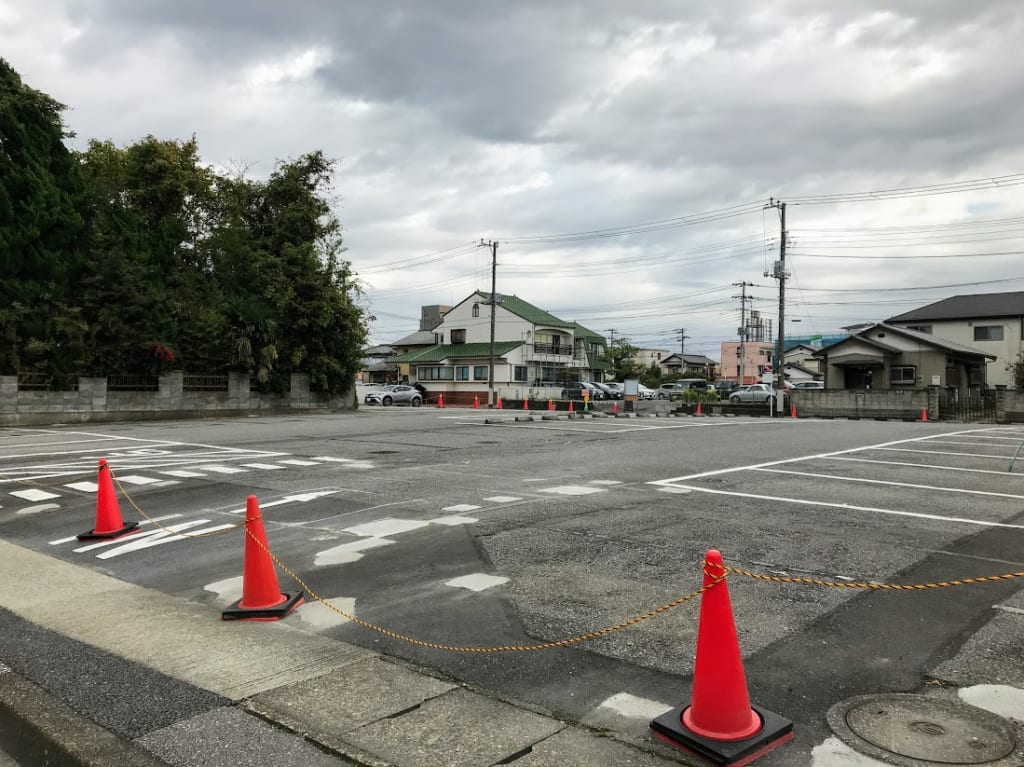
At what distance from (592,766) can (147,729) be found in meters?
2.23

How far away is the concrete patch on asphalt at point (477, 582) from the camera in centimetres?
580

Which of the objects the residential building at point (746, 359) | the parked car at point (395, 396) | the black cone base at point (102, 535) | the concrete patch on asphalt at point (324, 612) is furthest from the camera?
the residential building at point (746, 359)

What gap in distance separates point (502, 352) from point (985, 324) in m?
37.4

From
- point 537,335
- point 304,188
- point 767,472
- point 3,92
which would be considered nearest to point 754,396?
point 537,335

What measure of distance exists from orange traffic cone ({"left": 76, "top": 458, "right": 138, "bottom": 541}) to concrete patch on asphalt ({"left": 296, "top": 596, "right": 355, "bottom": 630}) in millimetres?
3672

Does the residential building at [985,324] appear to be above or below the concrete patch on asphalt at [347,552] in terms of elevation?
above

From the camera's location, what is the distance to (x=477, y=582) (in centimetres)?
592

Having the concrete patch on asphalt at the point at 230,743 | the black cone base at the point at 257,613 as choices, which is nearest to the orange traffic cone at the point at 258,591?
the black cone base at the point at 257,613

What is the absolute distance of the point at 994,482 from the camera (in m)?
11.7

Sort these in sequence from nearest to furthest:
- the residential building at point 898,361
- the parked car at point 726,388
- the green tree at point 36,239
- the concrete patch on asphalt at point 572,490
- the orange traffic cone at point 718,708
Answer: the orange traffic cone at point 718,708
the concrete patch on asphalt at point 572,490
the green tree at point 36,239
the residential building at point 898,361
the parked car at point 726,388

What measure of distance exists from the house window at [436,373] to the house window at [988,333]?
42.1 metres

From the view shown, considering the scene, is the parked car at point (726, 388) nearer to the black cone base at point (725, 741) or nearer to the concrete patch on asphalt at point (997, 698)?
the concrete patch on asphalt at point (997, 698)

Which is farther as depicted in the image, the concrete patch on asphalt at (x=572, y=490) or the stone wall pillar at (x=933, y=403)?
the stone wall pillar at (x=933, y=403)

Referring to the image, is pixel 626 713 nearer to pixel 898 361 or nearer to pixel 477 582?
pixel 477 582
